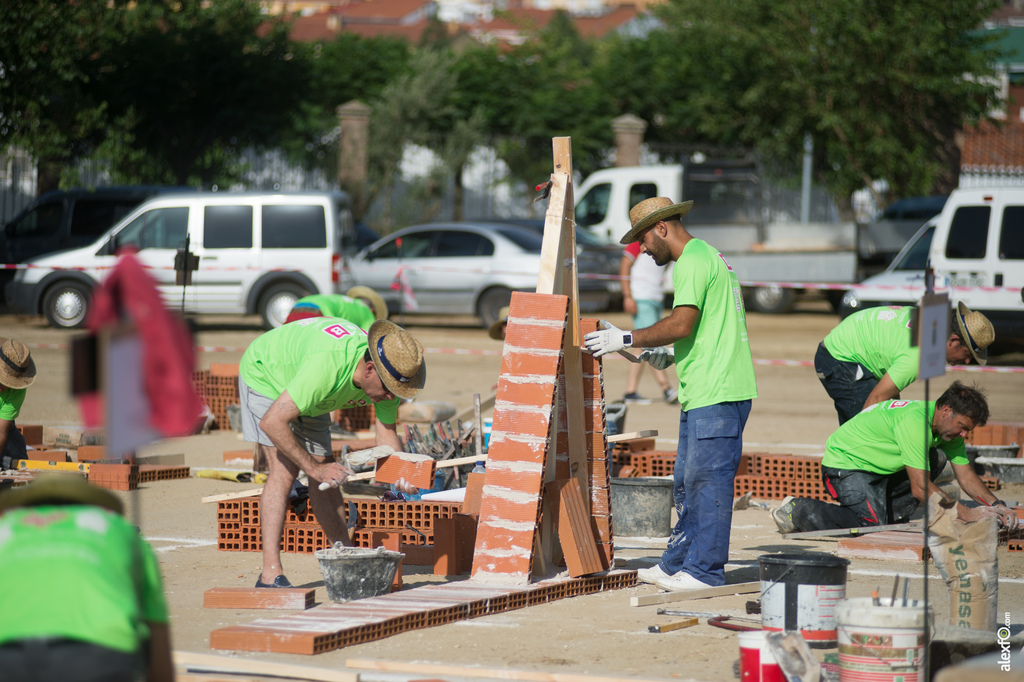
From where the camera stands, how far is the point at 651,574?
6121mm

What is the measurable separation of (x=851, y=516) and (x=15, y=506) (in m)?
5.53

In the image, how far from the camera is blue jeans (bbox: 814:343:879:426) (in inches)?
305

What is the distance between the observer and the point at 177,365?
9.02 ft

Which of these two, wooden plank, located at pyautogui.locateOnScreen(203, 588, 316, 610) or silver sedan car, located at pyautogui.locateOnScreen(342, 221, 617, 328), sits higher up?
silver sedan car, located at pyautogui.locateOnScreen(342, 221, 617, 328)

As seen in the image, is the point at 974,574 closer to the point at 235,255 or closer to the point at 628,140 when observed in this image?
the point at 235,255

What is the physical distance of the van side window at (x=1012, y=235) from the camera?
1561 cm

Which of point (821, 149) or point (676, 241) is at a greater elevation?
point (821, 149)

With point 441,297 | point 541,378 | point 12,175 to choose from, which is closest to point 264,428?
point 541,378

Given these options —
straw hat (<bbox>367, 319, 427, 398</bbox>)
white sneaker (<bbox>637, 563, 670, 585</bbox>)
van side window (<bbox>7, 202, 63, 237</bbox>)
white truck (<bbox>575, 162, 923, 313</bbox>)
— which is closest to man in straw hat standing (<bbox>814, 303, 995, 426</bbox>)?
white sneaker (<bbox>637, 563, 670, 585</bbox>)

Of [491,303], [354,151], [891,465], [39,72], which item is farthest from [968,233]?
[39,72]

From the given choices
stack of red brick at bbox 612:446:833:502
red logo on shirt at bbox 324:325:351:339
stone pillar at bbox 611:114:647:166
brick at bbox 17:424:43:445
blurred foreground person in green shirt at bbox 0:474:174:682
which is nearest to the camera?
blurred foreground person in green shirt at bbox 0:474:174:682

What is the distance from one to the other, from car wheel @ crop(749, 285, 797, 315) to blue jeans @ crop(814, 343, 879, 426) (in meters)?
13.9

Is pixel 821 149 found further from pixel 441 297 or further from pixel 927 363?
pixel 927 363

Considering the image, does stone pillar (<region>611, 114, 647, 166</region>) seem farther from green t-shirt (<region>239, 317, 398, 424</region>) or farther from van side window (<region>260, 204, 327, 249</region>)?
green t-shirt (<region>239, 317, 398, 424</region>)
